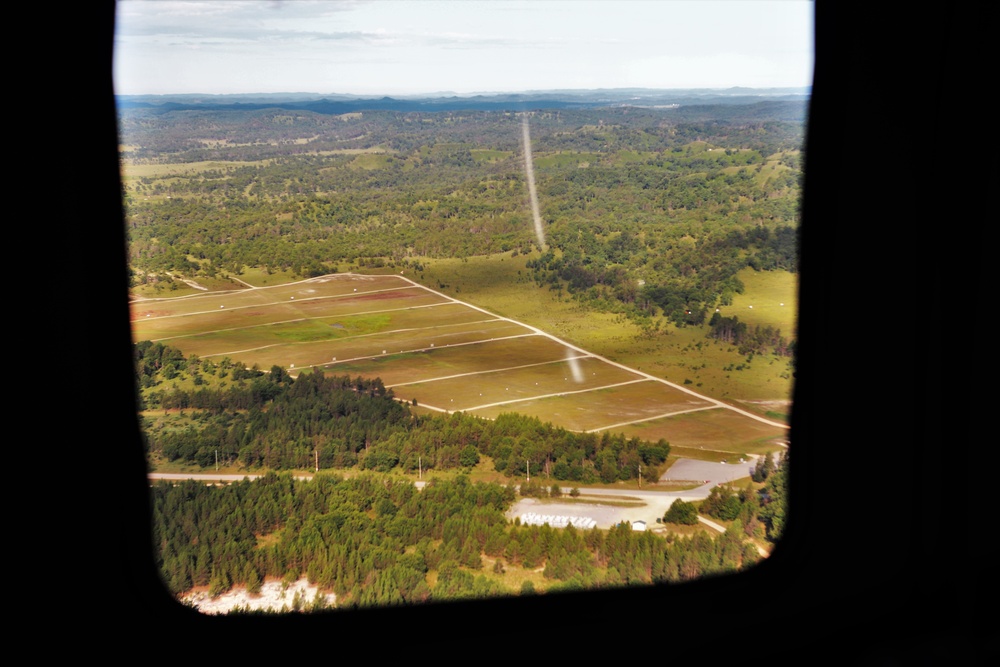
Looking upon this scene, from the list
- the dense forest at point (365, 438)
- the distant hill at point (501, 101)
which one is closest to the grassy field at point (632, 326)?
the dense forest at point (365, 438)

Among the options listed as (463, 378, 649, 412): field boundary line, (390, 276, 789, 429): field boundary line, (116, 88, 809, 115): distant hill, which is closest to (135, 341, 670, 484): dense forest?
(463, 378, 649, 412): field boundary line

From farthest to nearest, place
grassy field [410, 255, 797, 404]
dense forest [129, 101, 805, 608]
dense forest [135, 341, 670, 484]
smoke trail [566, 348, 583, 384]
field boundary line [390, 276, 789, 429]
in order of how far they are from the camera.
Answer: smoke trail [566, 348, 583, 384] → grassy field [410, 255, 797, 404] → field boundary line [390, 276, 789, 429] → dense forest [135, 341, 670, 484] → dense forest [129, 101, 805, 608]

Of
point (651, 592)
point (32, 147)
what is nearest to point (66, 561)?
point (32, 147)

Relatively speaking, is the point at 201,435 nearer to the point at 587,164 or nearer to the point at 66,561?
the point at 66,561

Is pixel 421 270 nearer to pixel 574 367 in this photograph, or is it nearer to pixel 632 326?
pixel 632 326

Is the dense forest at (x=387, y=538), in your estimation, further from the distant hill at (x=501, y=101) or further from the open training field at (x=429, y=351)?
the distant hill at (x=501, y=101)

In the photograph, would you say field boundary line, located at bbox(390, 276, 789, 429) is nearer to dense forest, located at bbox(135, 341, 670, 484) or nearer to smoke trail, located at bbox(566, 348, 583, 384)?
smoke trail, located at bbox(566, 348, 583, 384)
